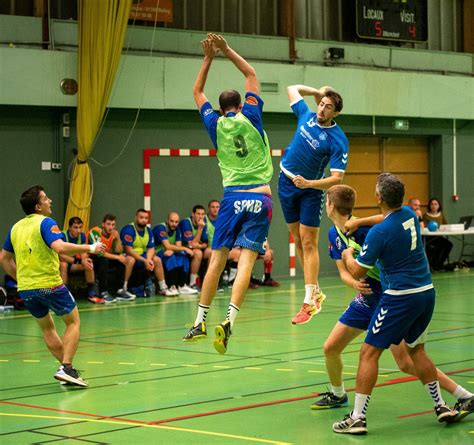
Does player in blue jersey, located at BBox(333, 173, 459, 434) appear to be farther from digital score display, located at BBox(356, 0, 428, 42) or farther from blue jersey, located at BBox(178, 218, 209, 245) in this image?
digital score display, located at BBox(356, 0, 428, 42)

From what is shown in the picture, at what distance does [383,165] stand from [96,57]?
940cm

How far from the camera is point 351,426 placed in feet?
26.9

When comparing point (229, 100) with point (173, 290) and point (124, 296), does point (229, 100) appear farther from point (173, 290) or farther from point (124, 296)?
point (173, 290)

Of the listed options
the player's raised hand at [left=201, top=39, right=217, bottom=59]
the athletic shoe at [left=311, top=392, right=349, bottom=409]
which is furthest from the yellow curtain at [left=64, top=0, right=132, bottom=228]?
the athletic shoe at [left=311, top=392, right=349, bottom=409]

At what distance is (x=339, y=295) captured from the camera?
2081 centimetres

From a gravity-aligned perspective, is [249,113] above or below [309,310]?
above

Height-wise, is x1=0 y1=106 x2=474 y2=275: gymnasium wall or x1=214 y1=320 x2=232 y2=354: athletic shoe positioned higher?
x1=0 y1=106 x2=474 y2=275: gymnasium wall

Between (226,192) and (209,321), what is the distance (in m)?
6.61

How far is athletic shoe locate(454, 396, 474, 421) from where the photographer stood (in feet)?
28.1

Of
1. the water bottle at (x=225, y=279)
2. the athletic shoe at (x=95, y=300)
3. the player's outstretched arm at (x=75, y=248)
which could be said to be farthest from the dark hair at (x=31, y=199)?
the water bottle at (x=225, y=279)

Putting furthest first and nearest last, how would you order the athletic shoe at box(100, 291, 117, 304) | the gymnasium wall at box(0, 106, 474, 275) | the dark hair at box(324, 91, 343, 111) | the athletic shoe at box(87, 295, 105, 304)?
the gymnasium wall at box(0, 106, 474, 275)
the athletic shoe at box(100, 291, 117, 304)
the athletic shoe at box(87, 295, 105, 304)
the dark hair at box(324, 91, 343, 111)

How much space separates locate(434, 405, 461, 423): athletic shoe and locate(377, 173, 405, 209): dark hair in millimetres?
1795

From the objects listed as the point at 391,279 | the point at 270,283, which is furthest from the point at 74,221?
the point at 391,279

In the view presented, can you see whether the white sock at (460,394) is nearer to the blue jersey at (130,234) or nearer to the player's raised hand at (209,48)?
the player's raised hand at (209,48)
